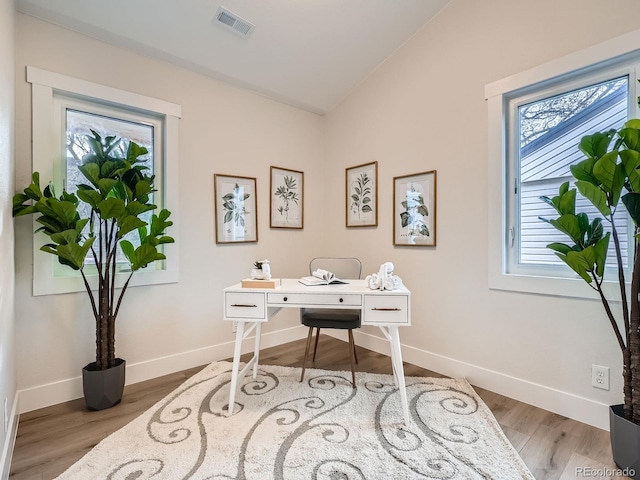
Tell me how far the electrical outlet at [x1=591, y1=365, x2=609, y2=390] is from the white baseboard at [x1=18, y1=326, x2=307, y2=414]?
237 centimetres

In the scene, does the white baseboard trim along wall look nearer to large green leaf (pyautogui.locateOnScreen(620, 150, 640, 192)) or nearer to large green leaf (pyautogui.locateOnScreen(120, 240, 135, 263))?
large green leaf (pyautogui.locateOnScreen(120, 240, 135, 263))

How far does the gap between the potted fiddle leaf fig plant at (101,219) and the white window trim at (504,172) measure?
2.29 m

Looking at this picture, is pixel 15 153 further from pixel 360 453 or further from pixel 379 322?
pixel 360 453

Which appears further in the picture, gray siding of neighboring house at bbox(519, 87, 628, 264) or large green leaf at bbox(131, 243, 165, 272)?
large green leaf at bbox(131, 243, 165, 272)

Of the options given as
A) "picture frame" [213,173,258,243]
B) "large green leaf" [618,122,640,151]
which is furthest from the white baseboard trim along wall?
"large green leaf" [618,122,640,151]

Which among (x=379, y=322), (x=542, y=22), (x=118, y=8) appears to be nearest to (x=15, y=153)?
(x=118, y=8)

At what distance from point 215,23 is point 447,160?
6.59 ft

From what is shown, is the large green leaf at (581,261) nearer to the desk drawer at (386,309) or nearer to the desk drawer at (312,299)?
the desk drawer at (386,309)

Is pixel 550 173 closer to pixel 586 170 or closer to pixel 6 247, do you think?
pixel 586 170

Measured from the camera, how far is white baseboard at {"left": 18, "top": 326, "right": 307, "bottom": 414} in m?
1.99

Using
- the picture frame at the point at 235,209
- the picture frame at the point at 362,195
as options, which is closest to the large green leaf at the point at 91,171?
the picture frame at the point at 235,209

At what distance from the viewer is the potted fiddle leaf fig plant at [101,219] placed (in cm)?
178

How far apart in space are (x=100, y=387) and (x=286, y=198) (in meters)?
2.15

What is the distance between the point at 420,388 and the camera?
2.21m
